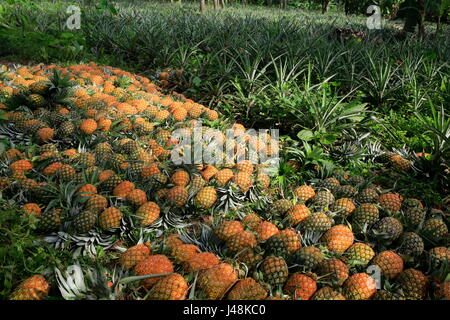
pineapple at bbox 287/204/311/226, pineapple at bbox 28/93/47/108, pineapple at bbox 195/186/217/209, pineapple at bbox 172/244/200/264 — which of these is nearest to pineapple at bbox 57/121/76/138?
pineapple at bbox 28/93/47/108

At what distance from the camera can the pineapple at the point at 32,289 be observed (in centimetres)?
170

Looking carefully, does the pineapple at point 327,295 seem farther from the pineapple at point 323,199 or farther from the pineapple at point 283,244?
the pineapple at point 323,199

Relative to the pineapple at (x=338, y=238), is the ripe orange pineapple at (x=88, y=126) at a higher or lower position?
higher

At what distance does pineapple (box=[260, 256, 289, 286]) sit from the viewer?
6.02 ft

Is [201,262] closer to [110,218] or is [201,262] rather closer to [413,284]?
[110,218]

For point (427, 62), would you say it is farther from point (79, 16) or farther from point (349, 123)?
point (79, 16)

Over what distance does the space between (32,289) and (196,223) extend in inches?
38.6

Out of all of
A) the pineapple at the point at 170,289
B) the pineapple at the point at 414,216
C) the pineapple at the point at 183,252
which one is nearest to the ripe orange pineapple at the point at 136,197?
the pineapple at the point at 183,252

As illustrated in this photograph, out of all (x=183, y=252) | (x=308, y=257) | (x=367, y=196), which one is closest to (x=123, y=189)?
(x=183, y=252)

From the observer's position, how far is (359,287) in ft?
5.84
